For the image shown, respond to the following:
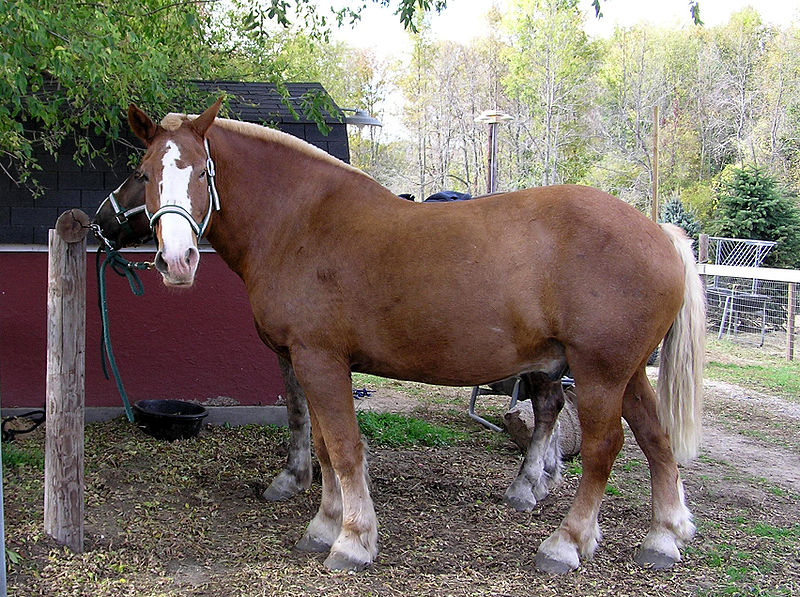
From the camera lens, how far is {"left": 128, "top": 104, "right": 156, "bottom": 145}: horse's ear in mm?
3098

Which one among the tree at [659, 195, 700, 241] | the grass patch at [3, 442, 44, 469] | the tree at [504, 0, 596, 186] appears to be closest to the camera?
the grass patch at [3, 442, 44, 469]

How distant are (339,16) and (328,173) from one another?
2449 millimetres

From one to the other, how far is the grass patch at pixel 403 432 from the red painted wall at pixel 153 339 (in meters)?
0.87

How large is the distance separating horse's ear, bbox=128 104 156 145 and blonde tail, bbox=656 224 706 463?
2.58 metres

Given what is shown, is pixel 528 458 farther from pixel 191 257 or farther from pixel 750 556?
pixel 191 257

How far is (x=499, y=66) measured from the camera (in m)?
28.3

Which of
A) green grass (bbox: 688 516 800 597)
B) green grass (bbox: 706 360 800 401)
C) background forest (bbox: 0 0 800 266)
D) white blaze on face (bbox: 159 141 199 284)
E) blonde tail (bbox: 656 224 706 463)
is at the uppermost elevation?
background forest (bbox: 0 0 800 266)

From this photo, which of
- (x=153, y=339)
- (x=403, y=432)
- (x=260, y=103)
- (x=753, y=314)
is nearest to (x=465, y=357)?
(x=403, y=432)

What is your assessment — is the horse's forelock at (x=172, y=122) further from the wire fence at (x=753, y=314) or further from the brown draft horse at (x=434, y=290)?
the wire fence at (x=753, y=314)

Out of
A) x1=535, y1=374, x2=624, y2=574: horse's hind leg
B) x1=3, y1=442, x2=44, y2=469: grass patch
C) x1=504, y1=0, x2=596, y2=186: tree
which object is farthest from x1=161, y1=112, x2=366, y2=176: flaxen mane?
x1=504, y1=0, x2=596, y2=186: tree

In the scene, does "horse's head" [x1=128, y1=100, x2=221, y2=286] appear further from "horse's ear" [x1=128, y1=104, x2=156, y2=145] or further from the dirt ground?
the dirt ground

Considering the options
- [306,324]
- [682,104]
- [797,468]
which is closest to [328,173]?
[306,324]

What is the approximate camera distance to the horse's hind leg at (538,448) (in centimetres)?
424

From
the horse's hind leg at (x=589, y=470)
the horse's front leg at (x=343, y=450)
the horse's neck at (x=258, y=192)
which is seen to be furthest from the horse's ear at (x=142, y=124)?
the horse's hind leg at (x=589, y=470)
